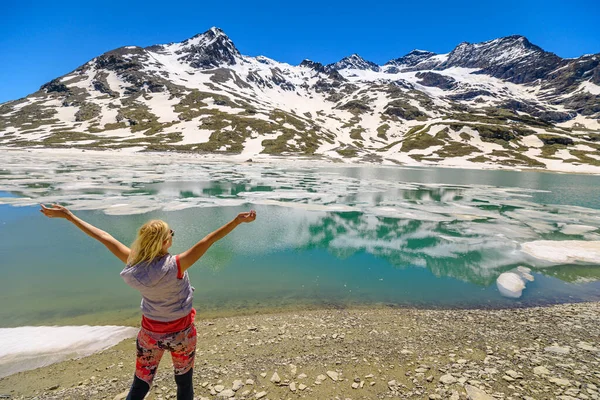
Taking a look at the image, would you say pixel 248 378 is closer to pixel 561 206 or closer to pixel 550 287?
pixel 550 287

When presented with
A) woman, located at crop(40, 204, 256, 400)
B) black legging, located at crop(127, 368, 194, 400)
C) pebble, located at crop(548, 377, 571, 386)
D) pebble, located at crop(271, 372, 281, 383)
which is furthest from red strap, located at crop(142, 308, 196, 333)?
pebble, located at crop(548, 377, 571, 386)

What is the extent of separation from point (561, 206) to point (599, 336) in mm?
33663

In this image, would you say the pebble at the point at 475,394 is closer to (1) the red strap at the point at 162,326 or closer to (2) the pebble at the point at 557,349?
(2) the pebble at the point at 557,349

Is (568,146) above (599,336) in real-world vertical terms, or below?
above

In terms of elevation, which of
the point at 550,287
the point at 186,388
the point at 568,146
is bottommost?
the point at 550,287

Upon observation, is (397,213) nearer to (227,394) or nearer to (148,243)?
(227,394)

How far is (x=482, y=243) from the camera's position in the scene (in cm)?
1931

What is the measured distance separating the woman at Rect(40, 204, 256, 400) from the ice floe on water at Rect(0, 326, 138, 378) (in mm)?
4749

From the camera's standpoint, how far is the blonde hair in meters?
3.89

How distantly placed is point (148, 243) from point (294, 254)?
13299 millimetres

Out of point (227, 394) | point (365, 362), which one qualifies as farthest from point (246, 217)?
point (365, 362)

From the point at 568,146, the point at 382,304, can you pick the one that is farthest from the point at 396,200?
the point at 568,146

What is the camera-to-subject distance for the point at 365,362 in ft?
24.3

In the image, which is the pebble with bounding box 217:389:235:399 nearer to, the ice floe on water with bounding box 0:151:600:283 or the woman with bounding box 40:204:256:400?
the woman with bounding box 40:204:256:400
